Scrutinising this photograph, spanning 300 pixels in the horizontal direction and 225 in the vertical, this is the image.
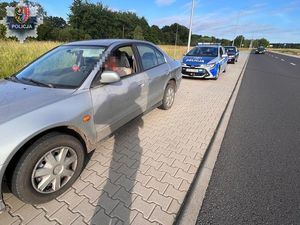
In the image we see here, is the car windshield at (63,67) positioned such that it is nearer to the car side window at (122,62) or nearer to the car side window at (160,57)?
the car side window at (122,62)

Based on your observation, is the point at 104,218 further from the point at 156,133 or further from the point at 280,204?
the point at 156,133

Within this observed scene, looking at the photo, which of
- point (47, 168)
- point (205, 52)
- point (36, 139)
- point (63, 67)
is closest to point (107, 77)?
point (63, 67)

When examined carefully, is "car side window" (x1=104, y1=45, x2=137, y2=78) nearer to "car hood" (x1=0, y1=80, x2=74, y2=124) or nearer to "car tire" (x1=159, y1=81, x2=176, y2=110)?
"car hood" (x1=0, y1=80, x2=74, y2=124)

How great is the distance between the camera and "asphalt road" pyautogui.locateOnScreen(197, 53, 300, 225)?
7.66 feet

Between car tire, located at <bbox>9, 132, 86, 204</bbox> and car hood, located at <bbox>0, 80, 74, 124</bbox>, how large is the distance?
323mm

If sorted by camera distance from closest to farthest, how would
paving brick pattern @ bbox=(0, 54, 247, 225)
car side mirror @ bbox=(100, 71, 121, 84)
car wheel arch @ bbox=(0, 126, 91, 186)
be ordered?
1. car wheel arch @ bbox=(0, 126, 91, 186)
2. paving brick pattern @ bbox=(0, 54, 247, 225)
3. car side mirror @ bbox=(100, 71, 121, 84)

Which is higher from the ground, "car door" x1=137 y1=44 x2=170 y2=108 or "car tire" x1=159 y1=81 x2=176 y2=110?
"car door" x1=137 y1=44 x2=170 y2=108

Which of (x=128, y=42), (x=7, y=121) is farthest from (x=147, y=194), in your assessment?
(x=128, y=42)

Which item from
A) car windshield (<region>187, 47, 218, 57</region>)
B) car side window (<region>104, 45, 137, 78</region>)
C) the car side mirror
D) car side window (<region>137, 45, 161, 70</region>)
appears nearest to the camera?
the car side mirror

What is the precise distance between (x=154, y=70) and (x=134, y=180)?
228cm

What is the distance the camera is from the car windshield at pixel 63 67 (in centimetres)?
277

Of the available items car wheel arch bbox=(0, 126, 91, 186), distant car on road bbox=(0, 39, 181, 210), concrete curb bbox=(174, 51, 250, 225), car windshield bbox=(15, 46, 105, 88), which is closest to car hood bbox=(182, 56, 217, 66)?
concrete curb bbox=(174, 51, 250, 225)

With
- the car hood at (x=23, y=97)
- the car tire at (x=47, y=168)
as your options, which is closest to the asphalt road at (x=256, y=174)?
the car tire at (x=47, y=168)

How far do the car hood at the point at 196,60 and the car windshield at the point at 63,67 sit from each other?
7082 mm
